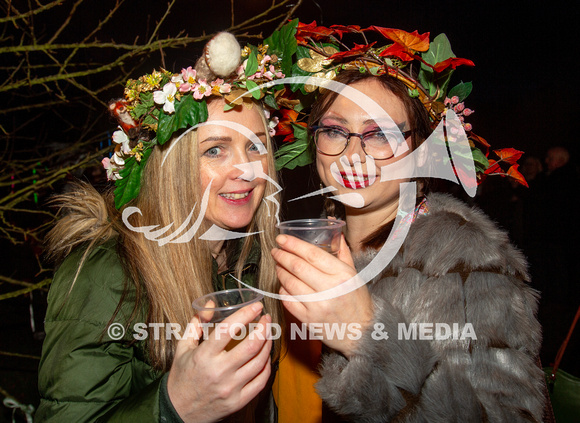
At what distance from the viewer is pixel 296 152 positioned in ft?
9.09

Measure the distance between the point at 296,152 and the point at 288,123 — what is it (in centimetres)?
22

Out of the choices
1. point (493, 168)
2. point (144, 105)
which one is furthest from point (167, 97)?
point (493, 168)

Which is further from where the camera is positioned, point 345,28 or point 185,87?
point 345,28

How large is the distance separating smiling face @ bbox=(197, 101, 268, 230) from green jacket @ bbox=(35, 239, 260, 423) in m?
0.61

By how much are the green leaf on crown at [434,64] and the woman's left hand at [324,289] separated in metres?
1.38

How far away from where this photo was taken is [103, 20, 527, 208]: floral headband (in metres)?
2.04

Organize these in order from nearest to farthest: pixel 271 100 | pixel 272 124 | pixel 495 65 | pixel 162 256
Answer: pixel 162 256, pixel 271 100, pixel 272 124, pixel 495 65

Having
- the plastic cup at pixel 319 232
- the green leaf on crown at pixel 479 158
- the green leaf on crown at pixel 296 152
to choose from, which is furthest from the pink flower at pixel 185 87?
the green leaf on crown at pixel 479 158

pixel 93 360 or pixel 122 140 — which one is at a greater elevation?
pixel 122 140

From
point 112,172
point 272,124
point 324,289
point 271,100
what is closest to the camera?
point 324,289

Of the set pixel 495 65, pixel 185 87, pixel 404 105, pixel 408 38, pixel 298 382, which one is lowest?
pixel 298 382

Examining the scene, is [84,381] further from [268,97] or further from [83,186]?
[268,97]

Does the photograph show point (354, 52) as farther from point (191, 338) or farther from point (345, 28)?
point (191, 338)

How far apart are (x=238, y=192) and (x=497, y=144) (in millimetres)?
6604
